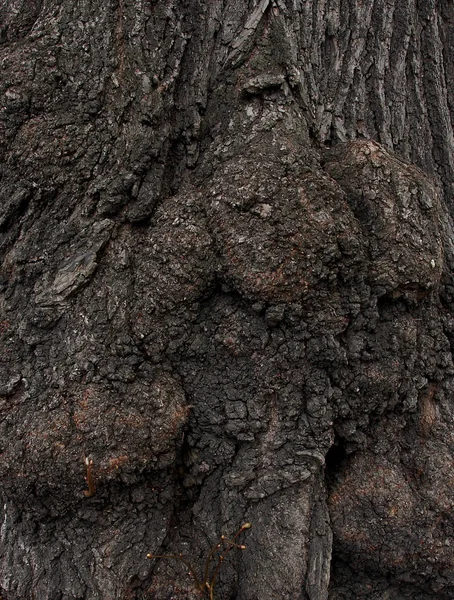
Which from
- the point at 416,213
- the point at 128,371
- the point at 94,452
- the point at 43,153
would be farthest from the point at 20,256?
the point at 416,213

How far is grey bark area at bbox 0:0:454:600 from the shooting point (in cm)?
225

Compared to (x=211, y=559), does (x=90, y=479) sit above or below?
above

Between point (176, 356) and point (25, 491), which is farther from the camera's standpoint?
point (176, 356)

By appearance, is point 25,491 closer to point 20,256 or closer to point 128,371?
point 128,371

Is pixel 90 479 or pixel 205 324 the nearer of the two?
pixel 90 479

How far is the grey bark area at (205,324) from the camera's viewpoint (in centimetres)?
225

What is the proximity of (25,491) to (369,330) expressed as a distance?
1553 mm

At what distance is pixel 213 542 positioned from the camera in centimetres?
234

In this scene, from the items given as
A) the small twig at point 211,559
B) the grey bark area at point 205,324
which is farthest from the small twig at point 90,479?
the small twig at point 211,559

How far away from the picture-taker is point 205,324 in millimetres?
2383

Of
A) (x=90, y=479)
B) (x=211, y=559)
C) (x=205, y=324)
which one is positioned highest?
(x=205, y=324)

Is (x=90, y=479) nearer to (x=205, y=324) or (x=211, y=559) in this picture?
(x=211, y=559)

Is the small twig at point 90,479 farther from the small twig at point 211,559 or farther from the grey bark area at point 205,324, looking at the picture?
the small twig at point 211,559

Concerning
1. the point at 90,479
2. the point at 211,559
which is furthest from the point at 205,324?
the point at 211,559
